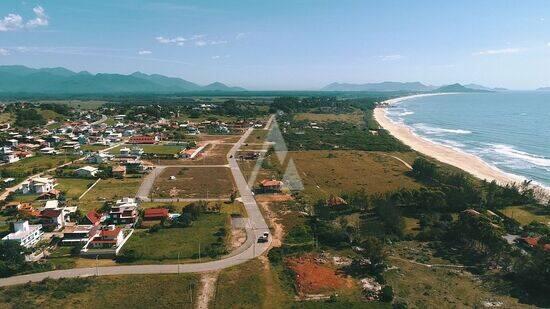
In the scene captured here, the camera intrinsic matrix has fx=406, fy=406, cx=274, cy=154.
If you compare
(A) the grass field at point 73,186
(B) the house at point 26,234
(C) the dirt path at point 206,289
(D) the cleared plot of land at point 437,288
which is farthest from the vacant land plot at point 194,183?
(D) the cleared plot of land at point 437,288

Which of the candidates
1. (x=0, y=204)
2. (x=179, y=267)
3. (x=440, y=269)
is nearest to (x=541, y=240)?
(x=440, y=269)

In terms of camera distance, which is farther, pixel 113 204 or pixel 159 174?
pixel 159 174

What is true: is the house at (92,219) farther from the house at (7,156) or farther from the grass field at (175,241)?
the house at (7,156)

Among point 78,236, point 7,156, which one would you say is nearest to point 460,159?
point 78,236

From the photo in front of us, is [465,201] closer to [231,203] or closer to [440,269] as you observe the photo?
[440,269]

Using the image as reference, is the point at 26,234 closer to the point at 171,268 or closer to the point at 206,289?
the point at 171,268
